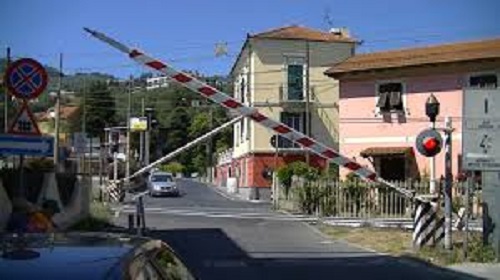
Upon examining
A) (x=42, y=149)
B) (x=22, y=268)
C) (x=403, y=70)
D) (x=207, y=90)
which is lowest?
(x=22, y=268)

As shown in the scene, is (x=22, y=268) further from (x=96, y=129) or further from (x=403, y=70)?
(x=96, y=129)

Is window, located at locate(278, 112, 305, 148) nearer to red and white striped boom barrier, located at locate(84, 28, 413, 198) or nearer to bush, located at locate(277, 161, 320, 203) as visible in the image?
bush, located at locate(277, 161, 320, 203)

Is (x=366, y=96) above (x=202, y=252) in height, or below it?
above

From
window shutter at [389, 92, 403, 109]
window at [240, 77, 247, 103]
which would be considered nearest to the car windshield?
window at [240, 77, 247, 103]

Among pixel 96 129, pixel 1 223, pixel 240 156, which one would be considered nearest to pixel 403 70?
pixel 240 156

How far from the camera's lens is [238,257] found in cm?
1902

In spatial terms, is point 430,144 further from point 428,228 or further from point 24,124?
point 24,124

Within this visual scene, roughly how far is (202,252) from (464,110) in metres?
6.19

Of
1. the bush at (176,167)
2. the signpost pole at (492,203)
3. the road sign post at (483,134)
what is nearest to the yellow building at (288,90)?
the signpost pole at (492,203)

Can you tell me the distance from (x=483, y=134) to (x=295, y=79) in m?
46.0

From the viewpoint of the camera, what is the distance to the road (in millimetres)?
16250

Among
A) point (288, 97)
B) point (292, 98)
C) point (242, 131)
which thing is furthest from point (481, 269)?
point (242, 131)

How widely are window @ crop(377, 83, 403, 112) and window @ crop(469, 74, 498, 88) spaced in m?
3.87

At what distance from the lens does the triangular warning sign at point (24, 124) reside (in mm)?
13664
